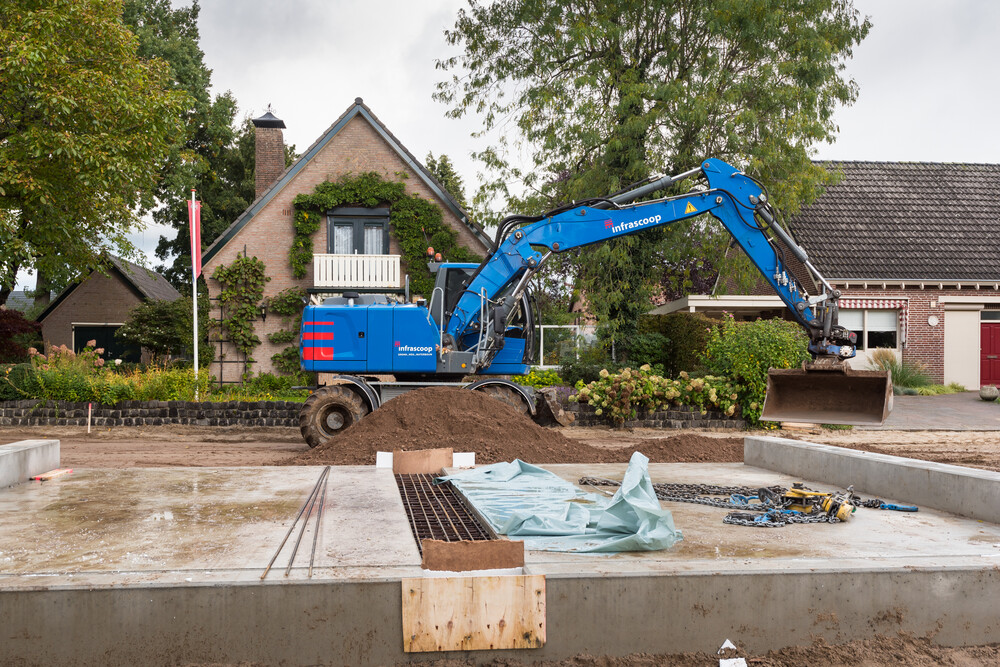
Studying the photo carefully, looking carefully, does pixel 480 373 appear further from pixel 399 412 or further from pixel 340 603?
pixel 340 603

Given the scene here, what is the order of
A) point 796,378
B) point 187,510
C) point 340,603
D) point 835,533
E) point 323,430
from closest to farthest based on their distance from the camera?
point 340,603 → point 835,533 → point 187,510 → point 796,378 → point 323,430

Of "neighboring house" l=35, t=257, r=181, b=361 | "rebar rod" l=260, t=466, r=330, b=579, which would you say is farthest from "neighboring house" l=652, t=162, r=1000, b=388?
"neighboring house" l=35, t=257, r=181, b=361

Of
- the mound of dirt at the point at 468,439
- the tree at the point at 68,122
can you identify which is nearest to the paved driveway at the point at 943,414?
the mound of dirt at the point at 468,439

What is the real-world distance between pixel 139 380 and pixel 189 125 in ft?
66.7

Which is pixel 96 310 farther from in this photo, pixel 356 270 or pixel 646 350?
pixel 646 350

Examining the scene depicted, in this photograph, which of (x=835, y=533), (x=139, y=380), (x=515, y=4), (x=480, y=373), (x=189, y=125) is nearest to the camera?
(x=835, y=533)

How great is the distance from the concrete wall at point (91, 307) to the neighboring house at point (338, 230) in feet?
45.2

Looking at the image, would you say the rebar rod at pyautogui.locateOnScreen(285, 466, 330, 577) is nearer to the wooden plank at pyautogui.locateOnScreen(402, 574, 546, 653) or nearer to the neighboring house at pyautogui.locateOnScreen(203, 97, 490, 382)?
the wooden plank at pyautogui.locateOnScreen(402, 574, 546, 653)

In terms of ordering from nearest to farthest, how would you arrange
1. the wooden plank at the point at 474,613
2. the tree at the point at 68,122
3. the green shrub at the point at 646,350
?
the wooden plank at the point at 474,613 < the tree at the point at 68,122 < the green shrub at the point at 646,350

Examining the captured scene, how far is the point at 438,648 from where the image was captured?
3.80 m

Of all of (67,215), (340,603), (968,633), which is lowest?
(968,633)

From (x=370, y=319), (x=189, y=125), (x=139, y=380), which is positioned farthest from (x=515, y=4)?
(x=189, y=125)

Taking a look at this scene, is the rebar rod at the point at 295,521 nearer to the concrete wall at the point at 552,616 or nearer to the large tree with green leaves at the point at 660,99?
the concrete wall at the point at 552,616

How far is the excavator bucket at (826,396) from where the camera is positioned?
960cm
